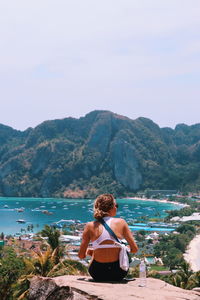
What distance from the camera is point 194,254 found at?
62.8 meters

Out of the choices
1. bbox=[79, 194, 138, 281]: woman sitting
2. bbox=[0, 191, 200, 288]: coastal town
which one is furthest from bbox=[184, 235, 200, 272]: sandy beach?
bbox=[79, 194, 138, 281]: woman sitting

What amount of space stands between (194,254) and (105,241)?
199ft

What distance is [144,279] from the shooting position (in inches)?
210

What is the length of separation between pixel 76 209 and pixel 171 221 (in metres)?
43.6

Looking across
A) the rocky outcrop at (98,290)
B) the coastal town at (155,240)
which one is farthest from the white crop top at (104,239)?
the coastal town at (155,240)

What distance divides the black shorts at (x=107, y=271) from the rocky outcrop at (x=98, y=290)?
0.09 meters

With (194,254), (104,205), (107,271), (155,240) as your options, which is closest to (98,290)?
(107,271)

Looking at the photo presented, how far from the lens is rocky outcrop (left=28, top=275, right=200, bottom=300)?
482 cm

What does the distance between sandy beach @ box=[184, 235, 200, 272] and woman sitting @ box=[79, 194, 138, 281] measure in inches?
1850

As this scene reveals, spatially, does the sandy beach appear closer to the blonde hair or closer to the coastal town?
the coastal town

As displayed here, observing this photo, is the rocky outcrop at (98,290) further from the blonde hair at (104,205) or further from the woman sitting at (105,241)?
the blonde hair at (104,205)

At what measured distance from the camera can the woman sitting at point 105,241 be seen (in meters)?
5.23

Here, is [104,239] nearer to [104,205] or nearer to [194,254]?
[104,205]

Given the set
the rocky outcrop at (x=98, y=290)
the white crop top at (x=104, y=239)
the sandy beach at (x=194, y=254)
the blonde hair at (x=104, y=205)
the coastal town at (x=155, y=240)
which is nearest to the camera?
the rocky outcrop at (x=98, y=290)
